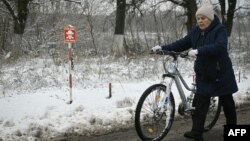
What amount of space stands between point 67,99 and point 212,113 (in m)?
3.70

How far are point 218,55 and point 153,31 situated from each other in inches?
862

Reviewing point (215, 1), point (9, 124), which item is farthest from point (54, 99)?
point (215, 1)

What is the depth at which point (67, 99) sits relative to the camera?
31.3 feet

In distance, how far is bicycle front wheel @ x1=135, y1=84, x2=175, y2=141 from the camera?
5832 millimetres

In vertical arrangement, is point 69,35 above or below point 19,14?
below

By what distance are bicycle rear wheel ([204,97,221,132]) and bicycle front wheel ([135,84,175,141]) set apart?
93 centimetres

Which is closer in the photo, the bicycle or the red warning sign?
the bicycle

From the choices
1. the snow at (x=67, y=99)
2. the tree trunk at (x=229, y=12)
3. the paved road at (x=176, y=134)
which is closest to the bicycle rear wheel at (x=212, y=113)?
the paved road at (x=176, y=134)

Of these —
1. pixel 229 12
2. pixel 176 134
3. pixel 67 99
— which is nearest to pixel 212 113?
pixel 176 134

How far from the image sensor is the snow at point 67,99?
719 cm

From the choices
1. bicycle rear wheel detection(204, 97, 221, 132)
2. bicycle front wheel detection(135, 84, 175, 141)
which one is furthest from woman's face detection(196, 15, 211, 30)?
bicycle rear wheel detection(204, 97, 221, 132)

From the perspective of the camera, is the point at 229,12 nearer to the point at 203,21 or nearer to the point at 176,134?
the point at 176,134

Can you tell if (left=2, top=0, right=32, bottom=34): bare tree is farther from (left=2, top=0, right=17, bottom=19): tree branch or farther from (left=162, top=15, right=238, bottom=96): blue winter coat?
(left=162, top=15, right=238, bottom=96): blue winter coat

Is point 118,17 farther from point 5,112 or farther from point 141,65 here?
point 5,112
